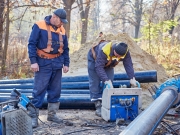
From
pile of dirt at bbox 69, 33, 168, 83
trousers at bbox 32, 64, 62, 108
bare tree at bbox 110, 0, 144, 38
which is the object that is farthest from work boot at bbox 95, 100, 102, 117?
bare tree at bbox 110, 0, 144, 38

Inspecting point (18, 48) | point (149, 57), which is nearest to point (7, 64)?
point (18, 48)

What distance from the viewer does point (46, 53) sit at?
4457 millimetres

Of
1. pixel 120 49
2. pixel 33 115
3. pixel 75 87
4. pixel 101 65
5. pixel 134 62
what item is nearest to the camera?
pixel 33 115

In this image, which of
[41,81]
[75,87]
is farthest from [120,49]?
[75,87]

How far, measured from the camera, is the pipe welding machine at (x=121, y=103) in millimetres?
4504

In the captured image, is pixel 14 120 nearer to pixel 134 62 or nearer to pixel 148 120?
pixel 148 120

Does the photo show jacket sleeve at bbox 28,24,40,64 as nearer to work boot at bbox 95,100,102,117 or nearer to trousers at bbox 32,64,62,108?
trousers at bbox 32,64,62,108

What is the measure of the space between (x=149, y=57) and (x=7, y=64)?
208 inches

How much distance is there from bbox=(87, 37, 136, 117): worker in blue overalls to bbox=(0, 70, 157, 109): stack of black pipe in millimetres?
475

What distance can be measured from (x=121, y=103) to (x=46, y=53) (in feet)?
4.74

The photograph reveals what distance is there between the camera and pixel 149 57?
377 inches

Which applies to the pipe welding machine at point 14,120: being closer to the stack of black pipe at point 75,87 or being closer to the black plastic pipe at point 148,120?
the black plastic pipe at point 148,120

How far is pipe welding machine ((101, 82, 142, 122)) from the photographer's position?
4504 mm

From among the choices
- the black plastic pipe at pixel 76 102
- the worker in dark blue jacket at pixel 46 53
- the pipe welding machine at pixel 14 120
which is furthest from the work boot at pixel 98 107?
the pipe welding machine at pixel 14 120
